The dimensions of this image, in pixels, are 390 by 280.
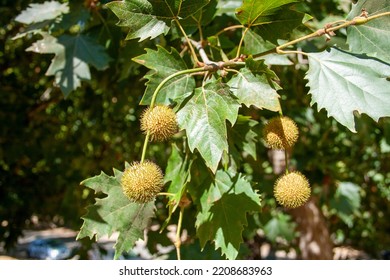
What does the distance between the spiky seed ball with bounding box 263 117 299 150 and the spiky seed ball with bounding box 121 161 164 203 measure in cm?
44

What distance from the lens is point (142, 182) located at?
172cm

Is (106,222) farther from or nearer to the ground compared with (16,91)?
farther from the ground

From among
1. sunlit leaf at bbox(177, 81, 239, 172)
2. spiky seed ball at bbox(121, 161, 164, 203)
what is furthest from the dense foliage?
spiky seed ball at bbox(121, 161, 164, 203)

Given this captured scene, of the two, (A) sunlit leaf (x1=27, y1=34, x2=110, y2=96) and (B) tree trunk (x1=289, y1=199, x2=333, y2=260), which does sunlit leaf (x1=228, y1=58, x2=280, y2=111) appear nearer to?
(A) sunlit leaf (x1=27, y1=34, x2=110, y2=96)

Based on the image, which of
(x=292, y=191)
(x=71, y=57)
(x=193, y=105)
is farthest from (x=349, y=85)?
(x=71, y=57)

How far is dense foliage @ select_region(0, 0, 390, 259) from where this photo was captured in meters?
1.83

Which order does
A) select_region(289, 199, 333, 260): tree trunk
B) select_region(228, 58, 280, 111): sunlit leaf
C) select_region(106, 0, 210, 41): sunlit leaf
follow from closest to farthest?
1. select_region(228, 58, 280, 111): sunlit leaf
2. select_region(106, 0, 210, 41): sunlit leaf
3. select_region(289, 199, 333, 260): tree trunk

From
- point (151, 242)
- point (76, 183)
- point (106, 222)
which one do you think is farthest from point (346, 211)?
point (106, 222)

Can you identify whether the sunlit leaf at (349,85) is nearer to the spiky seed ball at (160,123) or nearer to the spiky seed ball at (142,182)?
the spiky seed ball at (160,123)

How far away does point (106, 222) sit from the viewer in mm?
2059

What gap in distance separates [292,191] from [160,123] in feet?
1.81

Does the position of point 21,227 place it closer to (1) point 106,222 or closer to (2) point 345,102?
(1) point 106,222

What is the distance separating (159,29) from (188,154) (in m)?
0.53

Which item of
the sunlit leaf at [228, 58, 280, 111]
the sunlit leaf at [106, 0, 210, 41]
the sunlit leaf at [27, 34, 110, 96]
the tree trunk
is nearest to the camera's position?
the sunlit leaf at [228, 58, 280, 111]
